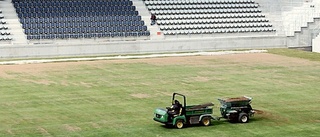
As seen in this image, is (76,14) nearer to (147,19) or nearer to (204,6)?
(147,19)

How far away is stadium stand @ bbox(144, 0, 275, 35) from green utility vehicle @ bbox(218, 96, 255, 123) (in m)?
32.2

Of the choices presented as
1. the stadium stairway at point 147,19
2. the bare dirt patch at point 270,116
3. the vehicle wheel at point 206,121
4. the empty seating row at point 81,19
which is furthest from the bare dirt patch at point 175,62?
the vehicle wheel at point 206,121

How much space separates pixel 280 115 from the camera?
Result: 94.8ft

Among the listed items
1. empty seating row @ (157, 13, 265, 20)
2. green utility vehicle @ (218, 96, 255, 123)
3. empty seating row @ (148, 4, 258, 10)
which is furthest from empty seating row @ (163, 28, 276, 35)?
green utility vehicle @ (218, 96, 255, 123)

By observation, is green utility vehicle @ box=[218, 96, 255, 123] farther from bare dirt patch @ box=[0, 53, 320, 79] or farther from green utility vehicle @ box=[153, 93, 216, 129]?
bare dirt patch @ box=[0, 53, 320, 79]

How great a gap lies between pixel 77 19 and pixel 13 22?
205 inches

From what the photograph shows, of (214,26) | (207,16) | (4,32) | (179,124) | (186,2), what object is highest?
(186,2)

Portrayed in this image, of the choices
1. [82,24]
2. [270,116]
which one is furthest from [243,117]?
[82,24]

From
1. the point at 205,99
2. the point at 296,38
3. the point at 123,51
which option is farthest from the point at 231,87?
the point at 296,38

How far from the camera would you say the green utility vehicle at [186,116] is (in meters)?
26.4

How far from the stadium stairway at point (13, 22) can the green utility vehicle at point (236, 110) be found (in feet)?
98.5

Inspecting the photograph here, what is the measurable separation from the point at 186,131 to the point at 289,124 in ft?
13.4

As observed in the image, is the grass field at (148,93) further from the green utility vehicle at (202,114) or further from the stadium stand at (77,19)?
the stadium stand at (77,19)

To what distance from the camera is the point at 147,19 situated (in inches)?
2399
